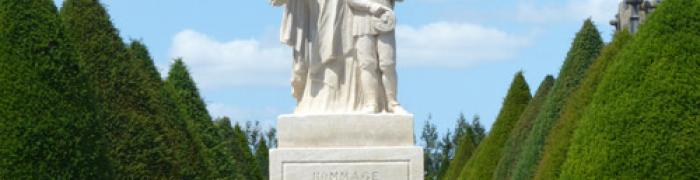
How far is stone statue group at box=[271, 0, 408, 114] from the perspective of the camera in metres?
12.6

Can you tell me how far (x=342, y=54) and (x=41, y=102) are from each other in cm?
576

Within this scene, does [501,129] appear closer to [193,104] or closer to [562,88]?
[562,88]

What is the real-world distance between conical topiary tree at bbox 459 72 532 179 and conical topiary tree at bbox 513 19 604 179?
6.13 meters

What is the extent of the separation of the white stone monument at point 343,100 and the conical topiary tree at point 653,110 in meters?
3.01

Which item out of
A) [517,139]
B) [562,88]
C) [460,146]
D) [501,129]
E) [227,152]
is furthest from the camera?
Answer: [460,146]

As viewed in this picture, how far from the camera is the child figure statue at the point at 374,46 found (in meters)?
12.6

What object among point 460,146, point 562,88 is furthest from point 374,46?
point 460,146

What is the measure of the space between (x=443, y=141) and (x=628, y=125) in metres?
48.2

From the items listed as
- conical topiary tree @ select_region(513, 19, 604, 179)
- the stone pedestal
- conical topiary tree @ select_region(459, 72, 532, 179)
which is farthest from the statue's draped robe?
conical topiary tree @ select_region(459, 72, 532, 179)

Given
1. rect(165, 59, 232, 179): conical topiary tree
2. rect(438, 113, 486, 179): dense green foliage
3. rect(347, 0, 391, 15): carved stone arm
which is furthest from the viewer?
rect(438, 113, 486, 179): dense green foliage

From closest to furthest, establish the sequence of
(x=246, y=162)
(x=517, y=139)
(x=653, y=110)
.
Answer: (x=653, y=110)
(x=517, y=139)
(x=246, y=162)

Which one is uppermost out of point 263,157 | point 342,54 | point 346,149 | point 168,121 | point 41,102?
point 263,157

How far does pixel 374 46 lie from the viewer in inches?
498

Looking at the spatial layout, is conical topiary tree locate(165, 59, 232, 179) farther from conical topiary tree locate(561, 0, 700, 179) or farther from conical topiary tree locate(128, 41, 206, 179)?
conical topiary tree locate(561, 0, 700, 179)
